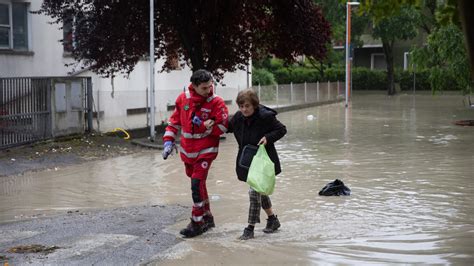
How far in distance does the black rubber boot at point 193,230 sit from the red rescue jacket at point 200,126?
2.12 feet

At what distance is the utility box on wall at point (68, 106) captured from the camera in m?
15.4

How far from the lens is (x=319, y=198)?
880 cm

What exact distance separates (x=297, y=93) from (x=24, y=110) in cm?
1973

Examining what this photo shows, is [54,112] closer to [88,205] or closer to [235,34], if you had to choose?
[235,34]

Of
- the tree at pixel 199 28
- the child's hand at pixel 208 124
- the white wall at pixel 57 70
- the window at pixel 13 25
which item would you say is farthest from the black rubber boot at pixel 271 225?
the window at pixel 13 25

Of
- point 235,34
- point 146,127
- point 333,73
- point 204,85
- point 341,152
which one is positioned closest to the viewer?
point 204,85

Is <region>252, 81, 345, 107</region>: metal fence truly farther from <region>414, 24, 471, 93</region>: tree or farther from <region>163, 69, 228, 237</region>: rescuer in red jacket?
<region>163, 69, 228, 237</region>: rescuer in red jacket

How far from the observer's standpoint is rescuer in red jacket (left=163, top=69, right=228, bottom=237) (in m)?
6.59

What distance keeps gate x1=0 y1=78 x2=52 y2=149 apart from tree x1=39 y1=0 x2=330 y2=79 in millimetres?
2912

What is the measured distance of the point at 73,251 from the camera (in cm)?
600

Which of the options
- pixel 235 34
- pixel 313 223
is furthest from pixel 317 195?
pixel 235 34

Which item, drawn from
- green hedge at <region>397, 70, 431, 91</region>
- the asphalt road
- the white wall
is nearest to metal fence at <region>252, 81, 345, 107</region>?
the white wall

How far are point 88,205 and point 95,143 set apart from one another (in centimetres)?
682

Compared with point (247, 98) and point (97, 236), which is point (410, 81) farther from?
point (97, 236)
